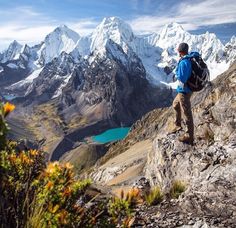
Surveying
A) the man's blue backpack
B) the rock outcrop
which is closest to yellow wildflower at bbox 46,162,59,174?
the rock outcrop

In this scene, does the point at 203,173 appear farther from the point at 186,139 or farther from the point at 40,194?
the point at 40,194

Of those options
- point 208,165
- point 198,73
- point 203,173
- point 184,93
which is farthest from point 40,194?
point 184,93

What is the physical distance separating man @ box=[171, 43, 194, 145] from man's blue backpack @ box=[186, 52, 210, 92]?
0.18 m

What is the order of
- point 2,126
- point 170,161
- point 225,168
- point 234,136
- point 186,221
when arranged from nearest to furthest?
1. point 2,126
2. point 186,221
3. point 225,168
4. point 234,136
5. point 170,161

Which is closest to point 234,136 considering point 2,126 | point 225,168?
point 225,168

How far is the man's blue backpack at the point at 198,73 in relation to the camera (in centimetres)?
1453

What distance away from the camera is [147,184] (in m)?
20.8

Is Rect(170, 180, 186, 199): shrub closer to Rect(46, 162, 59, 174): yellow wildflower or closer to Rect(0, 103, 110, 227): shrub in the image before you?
Rect(0, 103, 110, 227): shrub

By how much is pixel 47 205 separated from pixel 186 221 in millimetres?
5286

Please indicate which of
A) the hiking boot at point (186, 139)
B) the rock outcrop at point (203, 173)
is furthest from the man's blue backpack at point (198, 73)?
the hiking boot at point (186, 139)

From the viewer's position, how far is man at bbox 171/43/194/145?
14438mm

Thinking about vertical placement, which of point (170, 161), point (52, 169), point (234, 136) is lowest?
point (170, 161)

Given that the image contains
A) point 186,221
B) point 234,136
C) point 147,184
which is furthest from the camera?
point 147,184

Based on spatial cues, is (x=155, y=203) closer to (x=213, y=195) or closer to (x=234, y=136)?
(x=213, y=195)
